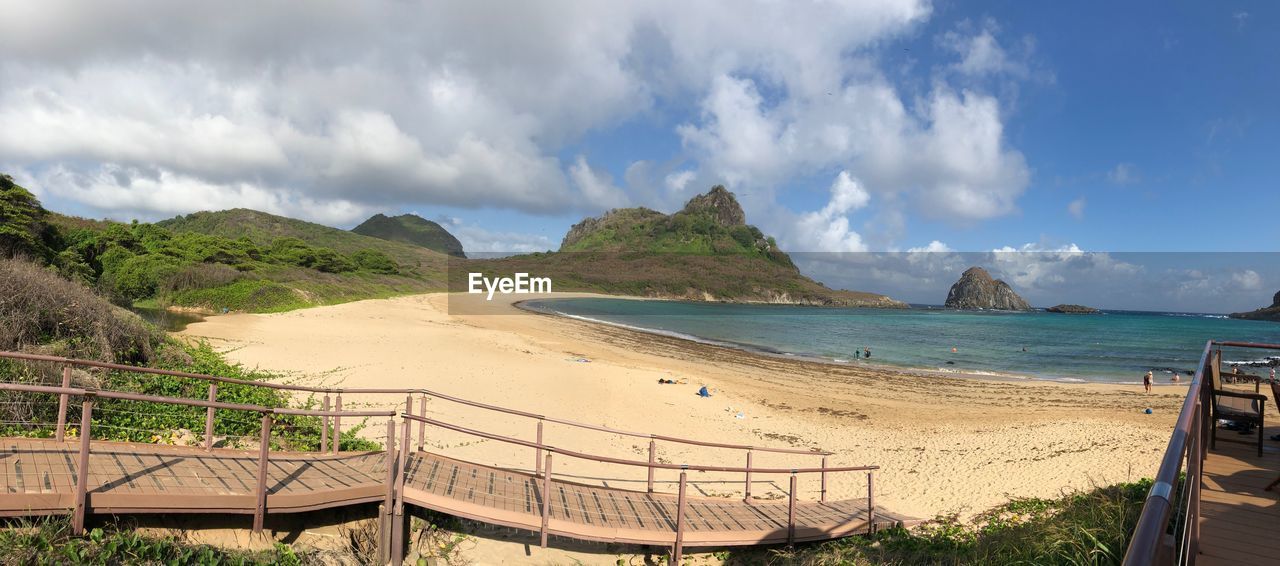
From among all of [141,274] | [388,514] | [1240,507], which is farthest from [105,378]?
[141,274]

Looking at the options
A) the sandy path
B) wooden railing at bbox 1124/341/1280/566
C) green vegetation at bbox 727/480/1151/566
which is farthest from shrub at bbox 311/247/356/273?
wooden railing at bbox 1124/341/1280/566

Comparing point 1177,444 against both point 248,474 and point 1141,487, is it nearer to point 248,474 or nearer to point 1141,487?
point 1141,487

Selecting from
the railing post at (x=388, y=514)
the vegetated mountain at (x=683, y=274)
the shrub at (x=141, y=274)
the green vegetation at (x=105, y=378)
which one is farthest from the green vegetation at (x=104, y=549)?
the vegetated mountain at (x=683, y=274)

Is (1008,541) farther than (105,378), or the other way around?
(105,378)

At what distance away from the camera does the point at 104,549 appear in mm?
4148

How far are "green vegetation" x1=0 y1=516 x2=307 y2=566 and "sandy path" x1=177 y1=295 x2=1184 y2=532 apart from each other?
4.82 m

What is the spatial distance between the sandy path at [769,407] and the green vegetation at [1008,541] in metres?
1.19

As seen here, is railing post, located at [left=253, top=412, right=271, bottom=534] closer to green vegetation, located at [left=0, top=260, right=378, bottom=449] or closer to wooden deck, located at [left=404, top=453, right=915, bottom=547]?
wooden deck, located at [left=404, top=453, right=915, bottom=547]

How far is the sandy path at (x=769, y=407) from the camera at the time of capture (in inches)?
408

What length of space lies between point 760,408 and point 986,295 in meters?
201

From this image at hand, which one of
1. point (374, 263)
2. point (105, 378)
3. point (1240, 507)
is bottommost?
point (105, 378)

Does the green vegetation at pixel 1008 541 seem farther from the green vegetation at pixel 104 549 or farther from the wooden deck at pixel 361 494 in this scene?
the green vegetation at pixel 104 549

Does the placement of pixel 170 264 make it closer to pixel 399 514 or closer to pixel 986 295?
pixel 399 514

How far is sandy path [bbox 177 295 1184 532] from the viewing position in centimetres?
1036
